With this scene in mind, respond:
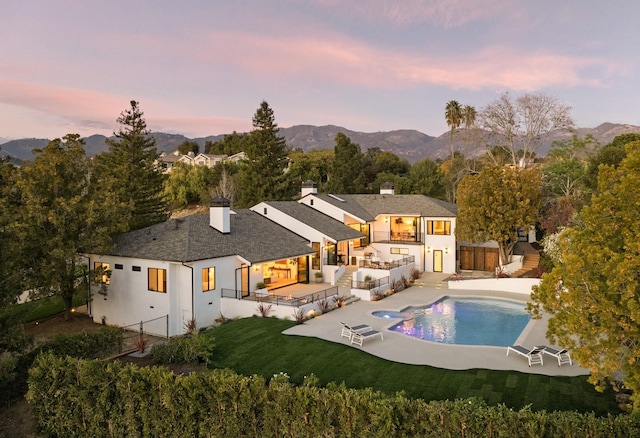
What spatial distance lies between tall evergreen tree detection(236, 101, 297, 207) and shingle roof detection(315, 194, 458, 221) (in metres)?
17.0

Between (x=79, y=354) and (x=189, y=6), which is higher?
(x=189, y=6)

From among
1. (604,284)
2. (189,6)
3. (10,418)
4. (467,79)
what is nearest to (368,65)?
(467,79)

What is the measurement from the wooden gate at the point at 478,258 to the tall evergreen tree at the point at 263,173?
90.6 ft

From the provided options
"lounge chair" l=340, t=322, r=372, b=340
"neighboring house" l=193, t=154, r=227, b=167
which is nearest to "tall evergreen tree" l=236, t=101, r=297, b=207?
"lounge chair" l=340, t=322, r=372, b=340

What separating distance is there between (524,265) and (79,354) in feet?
103

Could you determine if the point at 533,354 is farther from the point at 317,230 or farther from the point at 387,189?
the point at 387,189

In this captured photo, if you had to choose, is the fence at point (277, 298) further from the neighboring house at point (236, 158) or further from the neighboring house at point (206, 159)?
the neighboring house at point (206, 159)

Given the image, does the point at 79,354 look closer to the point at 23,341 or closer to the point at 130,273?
the point at 23,341

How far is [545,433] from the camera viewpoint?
8266mm

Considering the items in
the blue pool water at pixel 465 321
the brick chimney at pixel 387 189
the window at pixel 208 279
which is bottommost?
the blue pool water at pixel 465 321

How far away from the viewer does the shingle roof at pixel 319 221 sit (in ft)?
101

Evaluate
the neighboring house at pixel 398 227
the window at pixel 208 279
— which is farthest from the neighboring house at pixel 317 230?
the window at pixel 208 279

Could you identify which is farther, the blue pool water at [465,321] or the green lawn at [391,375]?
the blue pool water at [465,321]

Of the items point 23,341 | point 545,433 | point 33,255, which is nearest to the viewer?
point 545,433
